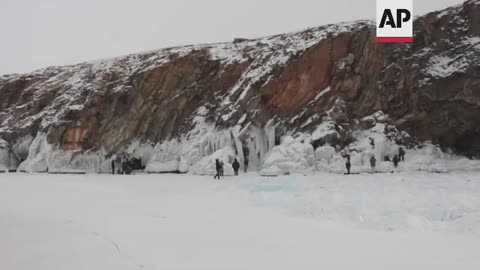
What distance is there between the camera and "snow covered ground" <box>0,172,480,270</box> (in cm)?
562

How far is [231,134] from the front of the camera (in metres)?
27.9

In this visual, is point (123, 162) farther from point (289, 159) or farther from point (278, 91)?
point (289, 159)

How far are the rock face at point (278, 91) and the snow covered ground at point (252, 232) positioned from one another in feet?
50.4

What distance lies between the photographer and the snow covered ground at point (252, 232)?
5.62 meters

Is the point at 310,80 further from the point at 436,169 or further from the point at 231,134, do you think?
the point at 436,169

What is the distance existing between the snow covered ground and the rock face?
50.4ft

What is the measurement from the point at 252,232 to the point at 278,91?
22.3 metres

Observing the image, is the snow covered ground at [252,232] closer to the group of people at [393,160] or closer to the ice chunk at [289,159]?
the group of people at [393,160]

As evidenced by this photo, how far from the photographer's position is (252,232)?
7605 millimetres

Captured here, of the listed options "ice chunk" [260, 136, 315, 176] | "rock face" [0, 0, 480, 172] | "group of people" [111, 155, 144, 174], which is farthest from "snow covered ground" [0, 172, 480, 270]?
"group of people" [111, 155, 144, 174]

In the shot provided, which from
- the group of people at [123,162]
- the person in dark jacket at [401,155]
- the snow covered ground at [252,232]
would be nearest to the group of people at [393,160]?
the person in dark jacket at [401,155]

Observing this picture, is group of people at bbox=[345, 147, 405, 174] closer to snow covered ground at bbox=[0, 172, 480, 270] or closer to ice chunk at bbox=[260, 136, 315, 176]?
ice chunk at bbox=[260, 136, 315, 176]

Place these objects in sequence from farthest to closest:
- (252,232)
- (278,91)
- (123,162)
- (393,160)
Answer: (123,162) → (278,91) → (393,160) → (252,232)

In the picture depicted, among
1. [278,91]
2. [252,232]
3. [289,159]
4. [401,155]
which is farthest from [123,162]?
[252,232]
